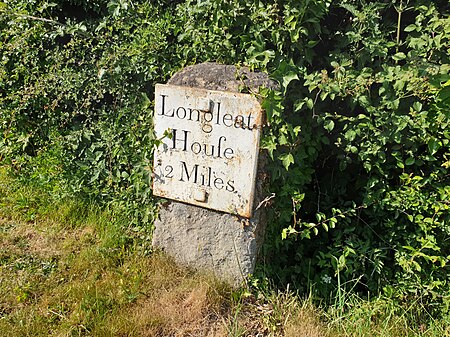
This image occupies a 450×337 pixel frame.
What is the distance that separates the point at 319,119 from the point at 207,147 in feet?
2.15

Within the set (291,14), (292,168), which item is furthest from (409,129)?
(291,14)

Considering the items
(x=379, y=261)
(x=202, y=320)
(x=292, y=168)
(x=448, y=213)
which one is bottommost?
(x=202, y=320)

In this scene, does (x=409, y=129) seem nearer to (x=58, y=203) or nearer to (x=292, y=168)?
(x=292, y=168)

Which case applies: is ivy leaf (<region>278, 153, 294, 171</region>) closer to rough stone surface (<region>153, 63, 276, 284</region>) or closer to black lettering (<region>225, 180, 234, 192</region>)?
rough stone surface (<region>153, 63, 276, 284</region>)

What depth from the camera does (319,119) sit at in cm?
275

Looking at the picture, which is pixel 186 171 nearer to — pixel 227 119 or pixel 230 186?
pixel 230 186

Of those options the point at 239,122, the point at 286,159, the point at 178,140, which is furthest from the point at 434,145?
the point at 178,140

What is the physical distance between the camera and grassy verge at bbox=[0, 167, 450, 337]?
2607 millimetres

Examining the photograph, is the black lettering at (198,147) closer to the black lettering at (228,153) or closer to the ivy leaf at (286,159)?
the black lettering at (228,153)

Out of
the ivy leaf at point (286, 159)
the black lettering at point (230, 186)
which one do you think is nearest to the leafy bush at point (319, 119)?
the ivy leaf at point (286, 159)

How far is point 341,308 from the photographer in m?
2.78

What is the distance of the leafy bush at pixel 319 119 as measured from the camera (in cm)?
267

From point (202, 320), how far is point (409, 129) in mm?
1577

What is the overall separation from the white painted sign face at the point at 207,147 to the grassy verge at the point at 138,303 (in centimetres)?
49
